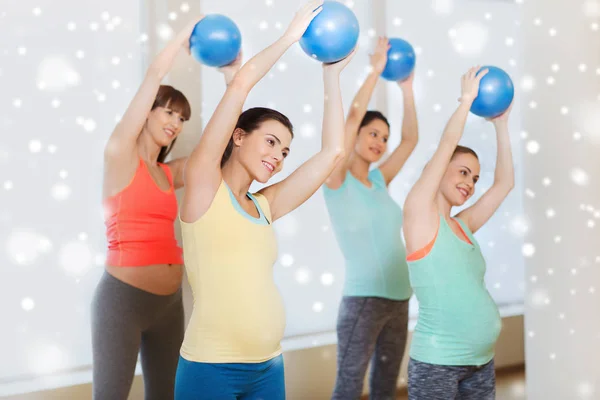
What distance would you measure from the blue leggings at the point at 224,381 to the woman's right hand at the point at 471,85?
1063mm

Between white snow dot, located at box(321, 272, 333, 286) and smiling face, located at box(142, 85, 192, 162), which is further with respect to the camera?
white snow dot, located at box(321, 272, 333, 286)

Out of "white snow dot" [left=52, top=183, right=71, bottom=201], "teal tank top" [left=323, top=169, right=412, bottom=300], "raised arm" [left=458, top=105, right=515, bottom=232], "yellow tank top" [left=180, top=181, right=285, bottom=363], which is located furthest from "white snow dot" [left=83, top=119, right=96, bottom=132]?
"raised arm" [left=458, top=105, right=515, bottom=232]

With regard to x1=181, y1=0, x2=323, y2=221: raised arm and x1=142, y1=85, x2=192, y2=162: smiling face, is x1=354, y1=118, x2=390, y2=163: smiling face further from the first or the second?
x1=181, y1=0, x2=323, y2=221: raised arm

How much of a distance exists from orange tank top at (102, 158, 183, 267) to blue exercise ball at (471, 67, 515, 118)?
3.71ft

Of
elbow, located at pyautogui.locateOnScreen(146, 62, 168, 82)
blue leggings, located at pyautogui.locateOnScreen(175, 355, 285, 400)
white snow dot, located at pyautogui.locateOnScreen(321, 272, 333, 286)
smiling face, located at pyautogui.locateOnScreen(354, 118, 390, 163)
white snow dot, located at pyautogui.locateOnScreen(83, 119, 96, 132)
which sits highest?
elbow, located at pyautogui.locateOnScreen(146, 62, 168, 82)

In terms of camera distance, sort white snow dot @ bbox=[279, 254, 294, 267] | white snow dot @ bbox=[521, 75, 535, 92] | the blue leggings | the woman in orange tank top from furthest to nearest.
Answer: white snow dot @ bbox=[279, 254, 294, 267]
white snow dot @ bbox=[521, 75, 535, 92]
the woman in orange tank top
the blue leggings

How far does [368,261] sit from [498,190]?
1.81 ft

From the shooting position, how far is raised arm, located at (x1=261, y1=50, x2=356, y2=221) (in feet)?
5.43

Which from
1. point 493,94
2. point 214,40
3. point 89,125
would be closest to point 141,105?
point 214,40

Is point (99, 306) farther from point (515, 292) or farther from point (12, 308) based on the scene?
point (515, 292)

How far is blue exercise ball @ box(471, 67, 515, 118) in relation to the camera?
205 centimetres

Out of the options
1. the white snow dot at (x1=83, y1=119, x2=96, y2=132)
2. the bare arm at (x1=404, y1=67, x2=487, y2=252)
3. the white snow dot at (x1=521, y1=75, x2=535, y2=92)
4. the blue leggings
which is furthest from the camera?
the white snow dot at (x1=83, y1=119, x2=96, y2=132)

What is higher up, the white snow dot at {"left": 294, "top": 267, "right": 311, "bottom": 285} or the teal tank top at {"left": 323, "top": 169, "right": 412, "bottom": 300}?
the teal tank top at {"left": 323, "top": 169, "right": 412, "bottom": 300}

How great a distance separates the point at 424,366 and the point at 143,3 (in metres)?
1.86
